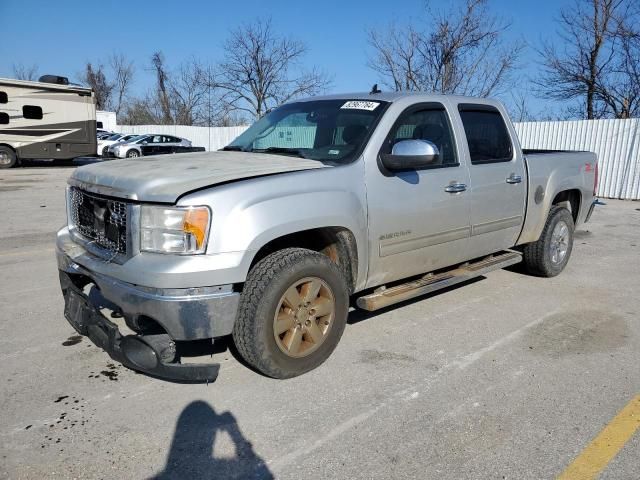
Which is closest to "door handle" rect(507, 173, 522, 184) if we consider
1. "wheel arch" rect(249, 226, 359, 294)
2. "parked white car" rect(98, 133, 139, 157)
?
"wheel arch" rect(249, 226, 359, 294)

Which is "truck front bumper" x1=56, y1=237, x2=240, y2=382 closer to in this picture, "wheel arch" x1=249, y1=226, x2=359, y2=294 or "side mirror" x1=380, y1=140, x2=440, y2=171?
"wheel arch" x1=249, y1=226, x2=359, y2=294

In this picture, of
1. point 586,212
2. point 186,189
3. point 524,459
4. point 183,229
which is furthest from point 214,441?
point 586,212

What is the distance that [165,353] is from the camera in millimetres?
2891

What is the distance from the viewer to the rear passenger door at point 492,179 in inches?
176

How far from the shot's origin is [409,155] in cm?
356

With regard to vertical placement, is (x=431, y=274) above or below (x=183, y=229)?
below

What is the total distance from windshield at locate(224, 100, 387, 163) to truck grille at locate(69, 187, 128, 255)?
55.5 inches

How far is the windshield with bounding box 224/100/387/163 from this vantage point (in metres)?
3.79

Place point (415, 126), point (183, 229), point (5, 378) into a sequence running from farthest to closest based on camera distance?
A: point (415, 126) < point (5, 378) < point (183, 229)

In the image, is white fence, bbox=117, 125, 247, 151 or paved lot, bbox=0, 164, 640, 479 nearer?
paved lot, bbox=0, 164, 640, 479

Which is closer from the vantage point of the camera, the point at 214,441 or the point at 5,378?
the point at 214,441

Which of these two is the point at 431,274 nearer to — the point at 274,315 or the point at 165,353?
the point at 274,315

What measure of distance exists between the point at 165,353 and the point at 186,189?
0.95 meters

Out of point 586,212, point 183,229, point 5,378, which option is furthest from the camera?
point 586,212
